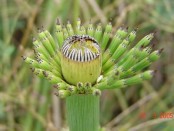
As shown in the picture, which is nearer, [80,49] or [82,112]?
[80,49]

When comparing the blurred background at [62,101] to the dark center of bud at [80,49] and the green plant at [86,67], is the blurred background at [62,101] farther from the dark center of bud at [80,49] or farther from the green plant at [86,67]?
the dark center of bud at [80,49]

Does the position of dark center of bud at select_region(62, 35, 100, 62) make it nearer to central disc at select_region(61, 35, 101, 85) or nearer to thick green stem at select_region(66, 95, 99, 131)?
central disc at select_region(61, 35, 101, 85)

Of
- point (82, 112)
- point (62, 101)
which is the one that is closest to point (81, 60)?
point (82, 112)

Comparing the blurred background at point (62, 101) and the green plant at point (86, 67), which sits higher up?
the blurred background at point (62, 101)

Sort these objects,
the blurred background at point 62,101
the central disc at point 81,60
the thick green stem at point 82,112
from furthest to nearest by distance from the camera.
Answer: the blurred background at point 62,101 → the thick green stem at point 82,112 → the central disc at point 81,60

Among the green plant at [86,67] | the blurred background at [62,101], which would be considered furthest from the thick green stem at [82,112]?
the blurred background at [62,101]

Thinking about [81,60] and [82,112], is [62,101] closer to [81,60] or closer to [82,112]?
[82,112]

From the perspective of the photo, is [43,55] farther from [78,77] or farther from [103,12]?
[103,12]
